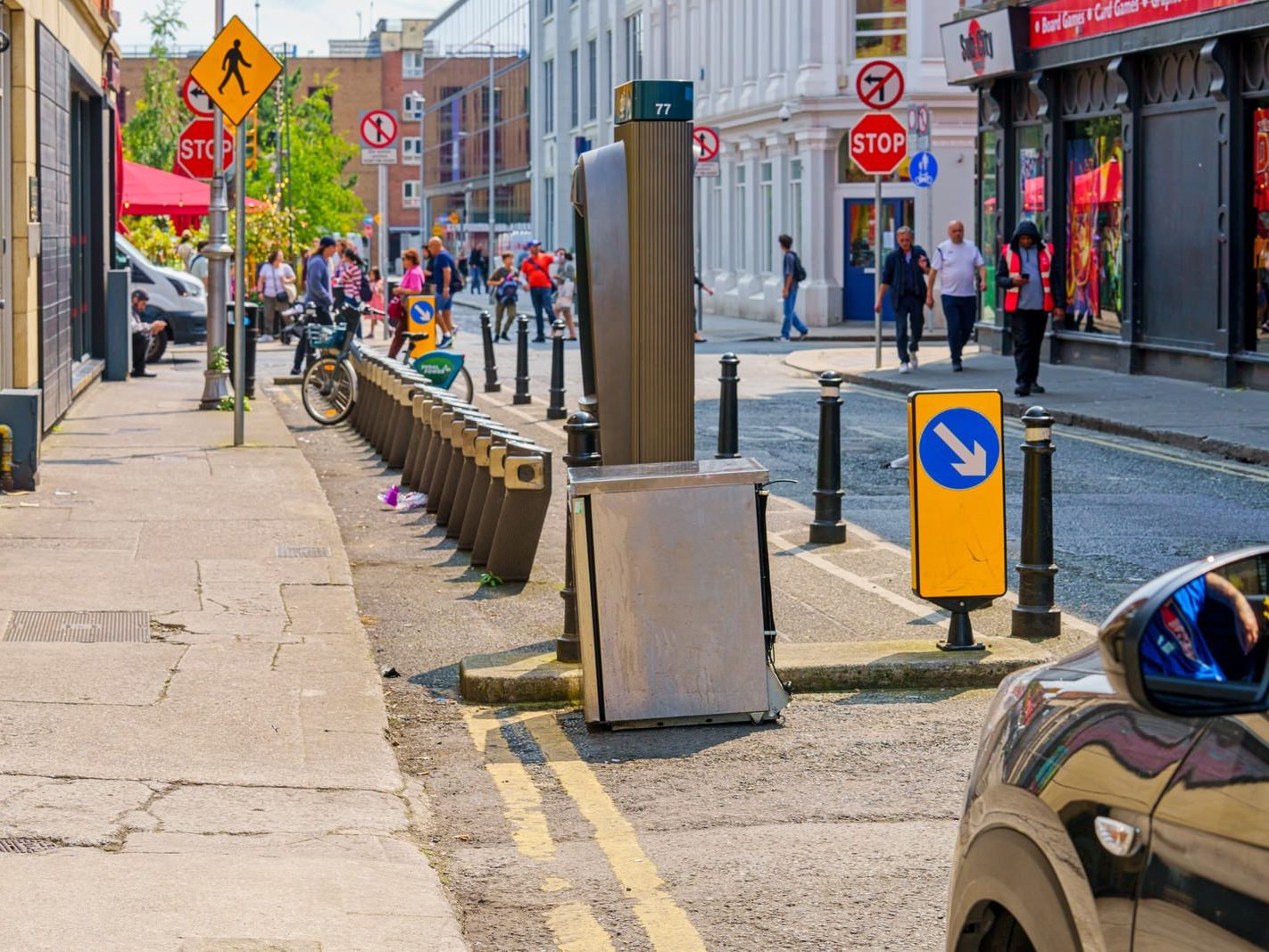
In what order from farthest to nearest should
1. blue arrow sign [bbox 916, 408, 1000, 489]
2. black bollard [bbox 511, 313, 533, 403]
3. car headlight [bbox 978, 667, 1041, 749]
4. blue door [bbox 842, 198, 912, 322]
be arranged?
blue door [bbox 842, 198, 912, 322]
black bollard [bbox 511, 313, 533, 403]
blue arrow sign [bbox 916, 408, 1000, 489]
car headlight [bbox 978, 667, 1041, 749]

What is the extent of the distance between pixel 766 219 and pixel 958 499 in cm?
3695

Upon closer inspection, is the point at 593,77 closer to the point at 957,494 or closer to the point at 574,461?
the point at 957,494

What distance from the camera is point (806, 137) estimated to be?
40.9 m

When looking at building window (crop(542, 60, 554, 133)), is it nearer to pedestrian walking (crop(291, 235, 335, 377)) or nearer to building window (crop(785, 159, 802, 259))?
building window (crop(785, 159, 802, 259))

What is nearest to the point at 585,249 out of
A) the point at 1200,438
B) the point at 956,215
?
the point at 1200,438

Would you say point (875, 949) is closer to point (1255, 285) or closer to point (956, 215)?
point (1255, 285)

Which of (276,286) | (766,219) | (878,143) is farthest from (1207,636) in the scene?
(766,219)

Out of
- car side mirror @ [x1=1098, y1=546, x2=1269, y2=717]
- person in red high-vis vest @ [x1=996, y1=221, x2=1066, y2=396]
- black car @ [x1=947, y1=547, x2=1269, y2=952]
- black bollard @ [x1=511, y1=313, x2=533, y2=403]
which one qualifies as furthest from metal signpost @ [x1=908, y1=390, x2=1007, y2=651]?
black bollard @ [x1=511, y1=313, x2=533, y2=403]

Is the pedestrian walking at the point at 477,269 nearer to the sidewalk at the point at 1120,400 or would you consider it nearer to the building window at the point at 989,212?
the building window at the point at 989,212

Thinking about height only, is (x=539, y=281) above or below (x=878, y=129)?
below

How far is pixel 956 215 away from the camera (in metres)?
39.7

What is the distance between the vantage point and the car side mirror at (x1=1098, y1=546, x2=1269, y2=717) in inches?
96.7

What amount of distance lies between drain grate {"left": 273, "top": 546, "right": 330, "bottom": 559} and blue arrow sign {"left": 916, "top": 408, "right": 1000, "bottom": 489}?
395 centimetres

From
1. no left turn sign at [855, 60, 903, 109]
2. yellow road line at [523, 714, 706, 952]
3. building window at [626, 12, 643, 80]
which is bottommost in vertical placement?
yellow road line at [523, 714, 706, 952]
